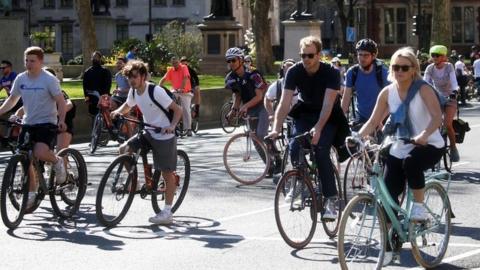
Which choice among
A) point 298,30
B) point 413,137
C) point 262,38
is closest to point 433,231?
point 413,137

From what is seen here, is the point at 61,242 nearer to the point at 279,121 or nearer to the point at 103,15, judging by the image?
→ the point at 279,121

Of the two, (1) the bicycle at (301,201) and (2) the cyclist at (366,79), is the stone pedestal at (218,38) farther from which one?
(1) the bicycle at (301,201)

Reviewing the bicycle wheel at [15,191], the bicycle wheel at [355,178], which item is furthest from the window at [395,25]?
the bicycle wheel at [15,191]

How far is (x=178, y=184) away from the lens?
11828mm

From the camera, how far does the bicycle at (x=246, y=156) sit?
1509 centimetres

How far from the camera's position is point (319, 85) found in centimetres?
1038

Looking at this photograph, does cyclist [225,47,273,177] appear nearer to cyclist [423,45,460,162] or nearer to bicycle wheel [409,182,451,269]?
cyclist [423,45,460,162]

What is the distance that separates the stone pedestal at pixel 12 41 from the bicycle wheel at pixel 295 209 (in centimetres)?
1832

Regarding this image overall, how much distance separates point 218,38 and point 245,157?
27.3 meters

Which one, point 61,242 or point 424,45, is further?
point 424,45

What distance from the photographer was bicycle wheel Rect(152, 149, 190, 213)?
38.4ft

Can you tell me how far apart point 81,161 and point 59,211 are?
58 centimetres

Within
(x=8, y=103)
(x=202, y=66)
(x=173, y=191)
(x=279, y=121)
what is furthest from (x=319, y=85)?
(x=202, y=66)

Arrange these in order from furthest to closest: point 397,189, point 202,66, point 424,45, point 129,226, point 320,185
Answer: point 424,45
point 202,66
point 129,226
point 320,185
point 397,189
